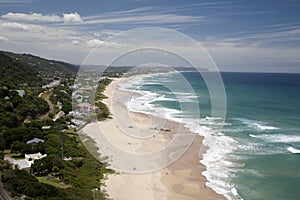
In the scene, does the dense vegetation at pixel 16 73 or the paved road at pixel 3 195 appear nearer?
the paved road at pixel 3 195

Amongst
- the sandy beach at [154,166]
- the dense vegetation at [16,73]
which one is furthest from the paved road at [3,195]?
the dense vegetation at [16,73]

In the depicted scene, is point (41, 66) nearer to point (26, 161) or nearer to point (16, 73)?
point (16, 73)

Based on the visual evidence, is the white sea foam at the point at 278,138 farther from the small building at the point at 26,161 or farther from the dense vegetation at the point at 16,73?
the dense vegetation at the point at 16,73

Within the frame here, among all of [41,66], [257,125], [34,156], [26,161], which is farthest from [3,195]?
[41,66]

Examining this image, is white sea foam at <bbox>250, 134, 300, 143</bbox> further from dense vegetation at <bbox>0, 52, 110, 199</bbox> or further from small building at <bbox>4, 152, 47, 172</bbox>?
small building at <bbox>4, 152, 47, 172</bbox>

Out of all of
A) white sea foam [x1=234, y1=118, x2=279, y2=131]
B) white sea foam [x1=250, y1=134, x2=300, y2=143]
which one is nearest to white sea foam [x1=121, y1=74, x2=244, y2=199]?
white sea foam [x1=234, y1=118, x2=279, y2=131]

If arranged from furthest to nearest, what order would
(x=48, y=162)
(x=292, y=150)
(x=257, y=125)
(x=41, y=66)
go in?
(x=41, y=66)
(x=257, y=125)
(x=292, y=150)
(x=48, y=162)

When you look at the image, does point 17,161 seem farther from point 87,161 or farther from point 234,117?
point 234,117

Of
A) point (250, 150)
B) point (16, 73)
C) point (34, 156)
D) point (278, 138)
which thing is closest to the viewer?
point (34, 156)

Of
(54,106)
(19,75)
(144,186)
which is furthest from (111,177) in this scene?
(19,75)
